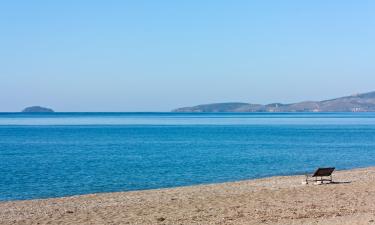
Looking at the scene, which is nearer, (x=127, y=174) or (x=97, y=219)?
(x=97, y=219)

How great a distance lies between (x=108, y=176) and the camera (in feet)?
134

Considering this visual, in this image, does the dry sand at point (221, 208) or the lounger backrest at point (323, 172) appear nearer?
the dry sand at point (221, 208)

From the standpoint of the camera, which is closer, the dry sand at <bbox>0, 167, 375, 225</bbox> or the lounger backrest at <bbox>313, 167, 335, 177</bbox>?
the dry sand at <bbox>0, 167, 375, 225</bbox>

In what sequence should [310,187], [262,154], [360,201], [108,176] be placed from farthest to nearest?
[262,154] < [108,176] < [310,187] < [360,201]

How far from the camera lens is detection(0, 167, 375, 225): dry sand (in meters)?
17.6

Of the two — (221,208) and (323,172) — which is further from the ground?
(323,172)

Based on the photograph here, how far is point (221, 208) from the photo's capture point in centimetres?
2006

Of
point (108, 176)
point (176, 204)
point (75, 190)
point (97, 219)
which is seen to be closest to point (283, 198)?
point (176, 204)

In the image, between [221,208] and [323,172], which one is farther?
[323,172]

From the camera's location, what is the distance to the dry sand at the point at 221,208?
17641mm

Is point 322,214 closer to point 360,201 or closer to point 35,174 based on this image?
point 360,201

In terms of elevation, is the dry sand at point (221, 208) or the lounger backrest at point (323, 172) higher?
the lounger backrest at point (323, 172)

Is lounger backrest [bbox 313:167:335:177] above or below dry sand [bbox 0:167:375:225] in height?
above

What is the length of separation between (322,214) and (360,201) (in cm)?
328
